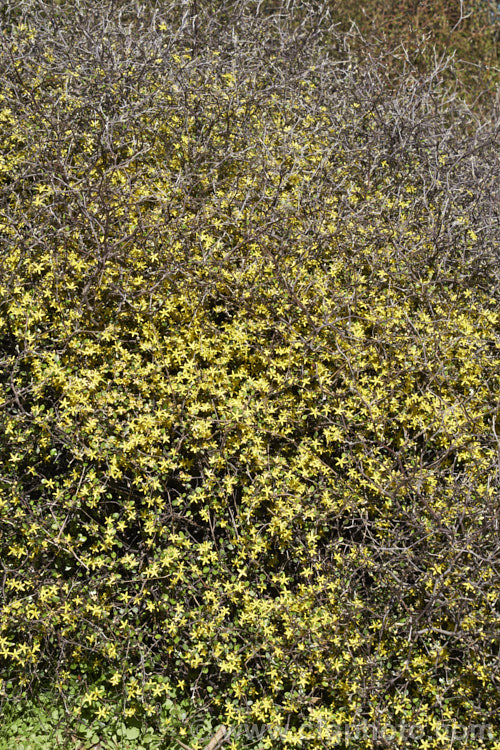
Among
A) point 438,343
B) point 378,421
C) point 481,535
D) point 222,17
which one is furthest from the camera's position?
point 222,17

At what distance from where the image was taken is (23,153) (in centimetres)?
320

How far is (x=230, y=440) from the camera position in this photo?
2762mm

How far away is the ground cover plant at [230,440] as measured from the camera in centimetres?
260

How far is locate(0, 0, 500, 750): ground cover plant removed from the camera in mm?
2600

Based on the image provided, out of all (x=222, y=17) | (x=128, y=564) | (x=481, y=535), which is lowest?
(x=128, y=564)

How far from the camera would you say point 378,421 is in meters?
2.88

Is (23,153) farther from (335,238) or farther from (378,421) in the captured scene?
(378,421)

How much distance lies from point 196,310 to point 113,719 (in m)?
1.82

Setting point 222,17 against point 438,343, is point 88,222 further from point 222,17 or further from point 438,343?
point 222,17

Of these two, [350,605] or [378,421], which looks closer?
[350,605]

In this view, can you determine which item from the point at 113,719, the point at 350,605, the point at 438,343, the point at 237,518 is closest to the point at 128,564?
the point at 237,518

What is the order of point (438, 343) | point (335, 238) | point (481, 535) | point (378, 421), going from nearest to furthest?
point (481, 535) < point (378, 421) < point (438, 343) < point (335, 238)

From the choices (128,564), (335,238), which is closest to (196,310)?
(335,238)

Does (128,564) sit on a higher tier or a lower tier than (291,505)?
lower
